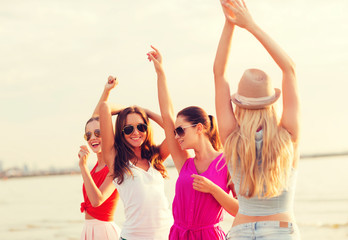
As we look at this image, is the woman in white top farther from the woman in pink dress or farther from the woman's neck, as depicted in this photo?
the woman's neck

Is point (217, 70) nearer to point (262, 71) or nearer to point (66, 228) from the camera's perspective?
point (262, 71)

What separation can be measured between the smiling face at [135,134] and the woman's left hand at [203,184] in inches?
37.9

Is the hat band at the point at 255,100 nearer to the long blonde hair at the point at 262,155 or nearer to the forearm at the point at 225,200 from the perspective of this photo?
the long blonde hair at the point at 262,155

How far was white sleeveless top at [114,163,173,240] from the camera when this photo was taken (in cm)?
446

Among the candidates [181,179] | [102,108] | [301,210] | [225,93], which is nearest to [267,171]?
[225,93]

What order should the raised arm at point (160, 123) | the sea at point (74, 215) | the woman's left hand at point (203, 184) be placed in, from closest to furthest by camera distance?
the woman's left hand at point (203, 184) → the raised arm at point (160, 123) → the sea at point (74, 215)

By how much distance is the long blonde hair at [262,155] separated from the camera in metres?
3.20

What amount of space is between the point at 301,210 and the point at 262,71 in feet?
51.2

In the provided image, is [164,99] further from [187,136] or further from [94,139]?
[94,139]

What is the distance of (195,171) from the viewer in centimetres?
418

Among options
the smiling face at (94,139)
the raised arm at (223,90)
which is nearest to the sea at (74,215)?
the smiling face at (94,139)

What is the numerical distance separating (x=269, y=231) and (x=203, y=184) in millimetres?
794

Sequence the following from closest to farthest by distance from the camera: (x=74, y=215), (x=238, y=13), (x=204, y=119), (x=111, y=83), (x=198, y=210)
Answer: (x=238, y=13)
(x=198, y=210)
(x=204, y=119)
(x=111, y=83)
(x=74, y=215)

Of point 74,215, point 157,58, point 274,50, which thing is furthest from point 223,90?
point 74,215
